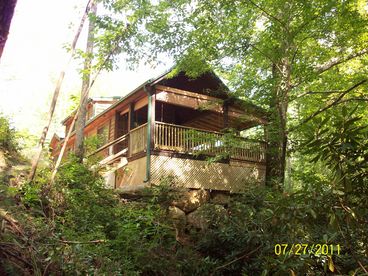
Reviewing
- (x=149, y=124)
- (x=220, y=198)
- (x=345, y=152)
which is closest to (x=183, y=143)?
(x=149, y=124)

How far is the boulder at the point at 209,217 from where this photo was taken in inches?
338

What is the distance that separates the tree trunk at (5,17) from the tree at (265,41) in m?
7.90

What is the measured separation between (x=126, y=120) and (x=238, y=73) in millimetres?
7479

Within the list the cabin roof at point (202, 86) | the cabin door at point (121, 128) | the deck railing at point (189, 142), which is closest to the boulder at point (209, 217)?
the deck railing at point (189, 142)

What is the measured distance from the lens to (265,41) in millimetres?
10531

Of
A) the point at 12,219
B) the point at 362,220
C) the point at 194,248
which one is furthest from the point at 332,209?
the point at 194,248

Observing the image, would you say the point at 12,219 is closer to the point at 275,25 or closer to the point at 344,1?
the point at 275,25

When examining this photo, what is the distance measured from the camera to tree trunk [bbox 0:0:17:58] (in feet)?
7.59

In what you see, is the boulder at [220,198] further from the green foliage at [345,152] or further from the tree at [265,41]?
the green foliage at [345,152]

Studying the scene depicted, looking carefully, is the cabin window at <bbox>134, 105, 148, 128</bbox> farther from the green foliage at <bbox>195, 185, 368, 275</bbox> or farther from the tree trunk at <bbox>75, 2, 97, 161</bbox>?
the green foliage at <bbox>195, 185, 368, 275</bbox>

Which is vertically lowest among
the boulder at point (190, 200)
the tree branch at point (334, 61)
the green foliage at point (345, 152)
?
the boulder at point (190, 200)

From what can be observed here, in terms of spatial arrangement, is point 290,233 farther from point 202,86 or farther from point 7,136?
point 202,86

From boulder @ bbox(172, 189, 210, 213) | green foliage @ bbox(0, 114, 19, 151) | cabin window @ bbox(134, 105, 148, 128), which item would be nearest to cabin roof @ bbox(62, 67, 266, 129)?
cabin window @ bbox(134, 105, 148, 128)

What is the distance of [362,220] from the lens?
2594 millimetres
